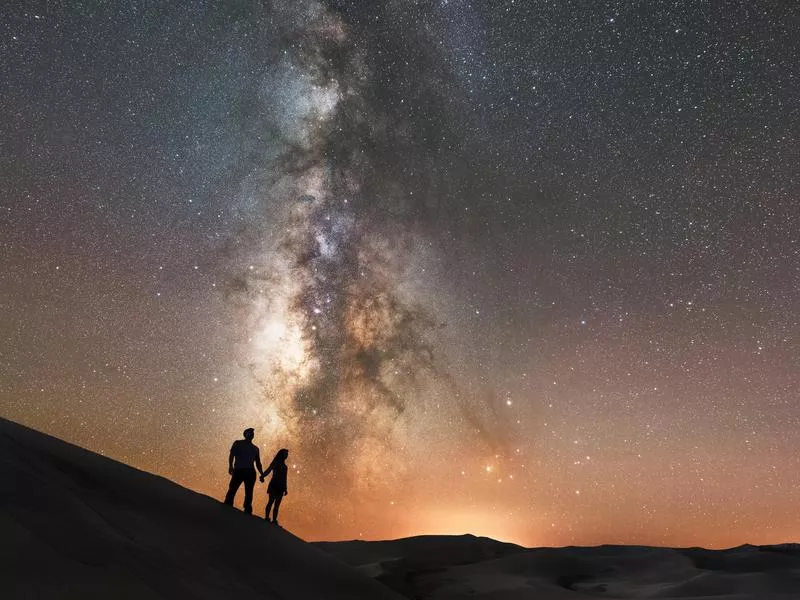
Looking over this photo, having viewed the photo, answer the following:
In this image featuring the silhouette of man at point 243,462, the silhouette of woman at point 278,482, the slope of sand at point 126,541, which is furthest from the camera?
the silhouette of woman at point 278,482

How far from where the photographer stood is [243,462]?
9.39 metres

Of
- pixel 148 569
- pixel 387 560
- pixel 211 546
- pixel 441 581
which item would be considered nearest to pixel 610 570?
pixel 441 581

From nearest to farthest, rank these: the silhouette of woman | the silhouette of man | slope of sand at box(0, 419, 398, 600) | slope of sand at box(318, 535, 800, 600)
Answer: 1. slope of sand at box(0, 419, 398, 600)
2. the silhouette of man
3. the silhouette of woman
4. slope of sand at box(318, 535, 800, 600)

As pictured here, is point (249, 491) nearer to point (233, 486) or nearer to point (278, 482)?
point (233, 486)

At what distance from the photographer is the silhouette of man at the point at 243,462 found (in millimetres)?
9383

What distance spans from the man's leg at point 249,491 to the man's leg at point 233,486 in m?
0.11

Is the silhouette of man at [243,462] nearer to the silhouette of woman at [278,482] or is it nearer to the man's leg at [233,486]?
the man's leg at [233,486]

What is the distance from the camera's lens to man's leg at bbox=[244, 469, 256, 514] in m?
9.52

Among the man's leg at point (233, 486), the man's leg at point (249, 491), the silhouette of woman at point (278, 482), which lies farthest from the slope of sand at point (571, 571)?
the man's leg at point (233, 486)

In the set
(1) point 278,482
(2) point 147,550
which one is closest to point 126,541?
(2) point 147,550

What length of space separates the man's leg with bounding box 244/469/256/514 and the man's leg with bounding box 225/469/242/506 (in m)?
0.11

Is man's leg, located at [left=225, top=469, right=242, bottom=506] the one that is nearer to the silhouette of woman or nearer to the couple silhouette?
the couple silhouette

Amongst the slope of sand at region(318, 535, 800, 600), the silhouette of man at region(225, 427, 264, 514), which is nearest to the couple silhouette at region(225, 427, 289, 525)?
the silhouette of man at region(225, 427, 264, 514)

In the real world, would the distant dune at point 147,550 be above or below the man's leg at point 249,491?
below
